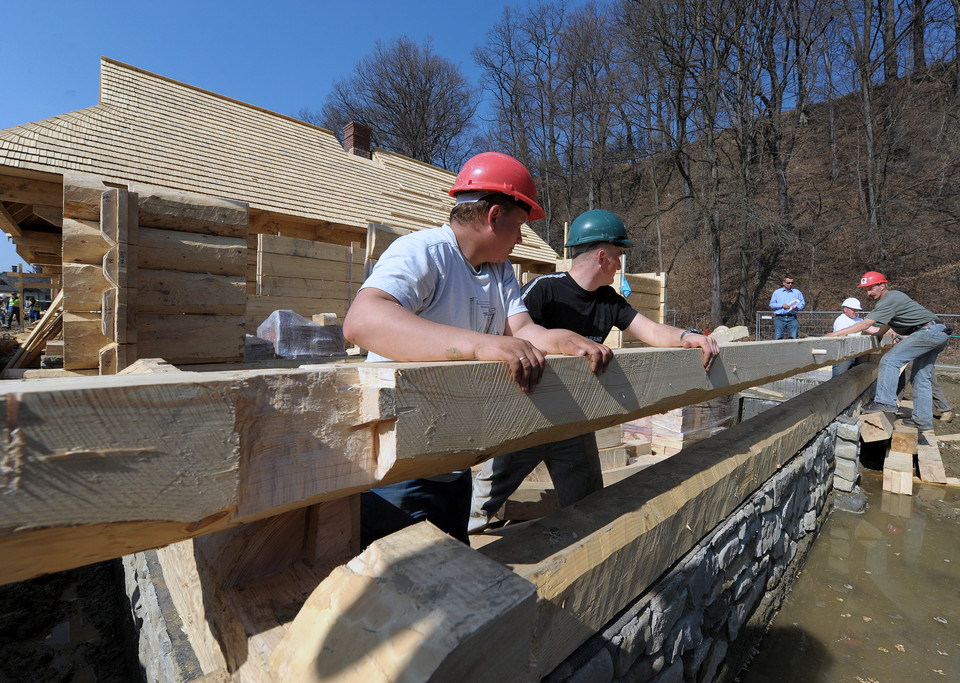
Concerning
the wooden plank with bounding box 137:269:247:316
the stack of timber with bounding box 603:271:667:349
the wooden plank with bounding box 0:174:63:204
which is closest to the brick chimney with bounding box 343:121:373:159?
the wooden plank with bounding box 0:174:63:204

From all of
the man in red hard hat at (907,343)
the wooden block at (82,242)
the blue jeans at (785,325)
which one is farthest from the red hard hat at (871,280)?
the wooden block at (82,242)

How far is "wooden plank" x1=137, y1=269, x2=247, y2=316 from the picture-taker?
267cm

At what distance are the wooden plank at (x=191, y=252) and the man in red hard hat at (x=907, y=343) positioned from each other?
8.32 m

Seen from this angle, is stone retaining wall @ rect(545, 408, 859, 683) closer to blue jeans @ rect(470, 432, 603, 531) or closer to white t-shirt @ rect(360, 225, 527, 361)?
blue jeans @ rect(470, 432, 603, 531)

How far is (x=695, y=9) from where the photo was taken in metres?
17.0

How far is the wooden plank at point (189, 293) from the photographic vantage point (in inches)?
105

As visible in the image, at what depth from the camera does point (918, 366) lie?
7.63 m

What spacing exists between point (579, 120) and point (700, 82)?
7.06m

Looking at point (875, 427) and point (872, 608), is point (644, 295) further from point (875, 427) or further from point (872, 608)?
point (872, 608)

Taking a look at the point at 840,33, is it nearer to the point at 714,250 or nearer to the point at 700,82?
the point at 700,82

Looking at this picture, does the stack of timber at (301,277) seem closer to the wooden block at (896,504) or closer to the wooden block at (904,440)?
the wooden block at (896,504)

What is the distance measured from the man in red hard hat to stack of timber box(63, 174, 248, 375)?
8.39 meters

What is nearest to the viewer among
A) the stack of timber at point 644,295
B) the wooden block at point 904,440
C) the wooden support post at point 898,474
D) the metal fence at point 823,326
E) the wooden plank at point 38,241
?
the wooden support post at point 898,474

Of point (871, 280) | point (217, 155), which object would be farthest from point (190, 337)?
point (871, 280)
